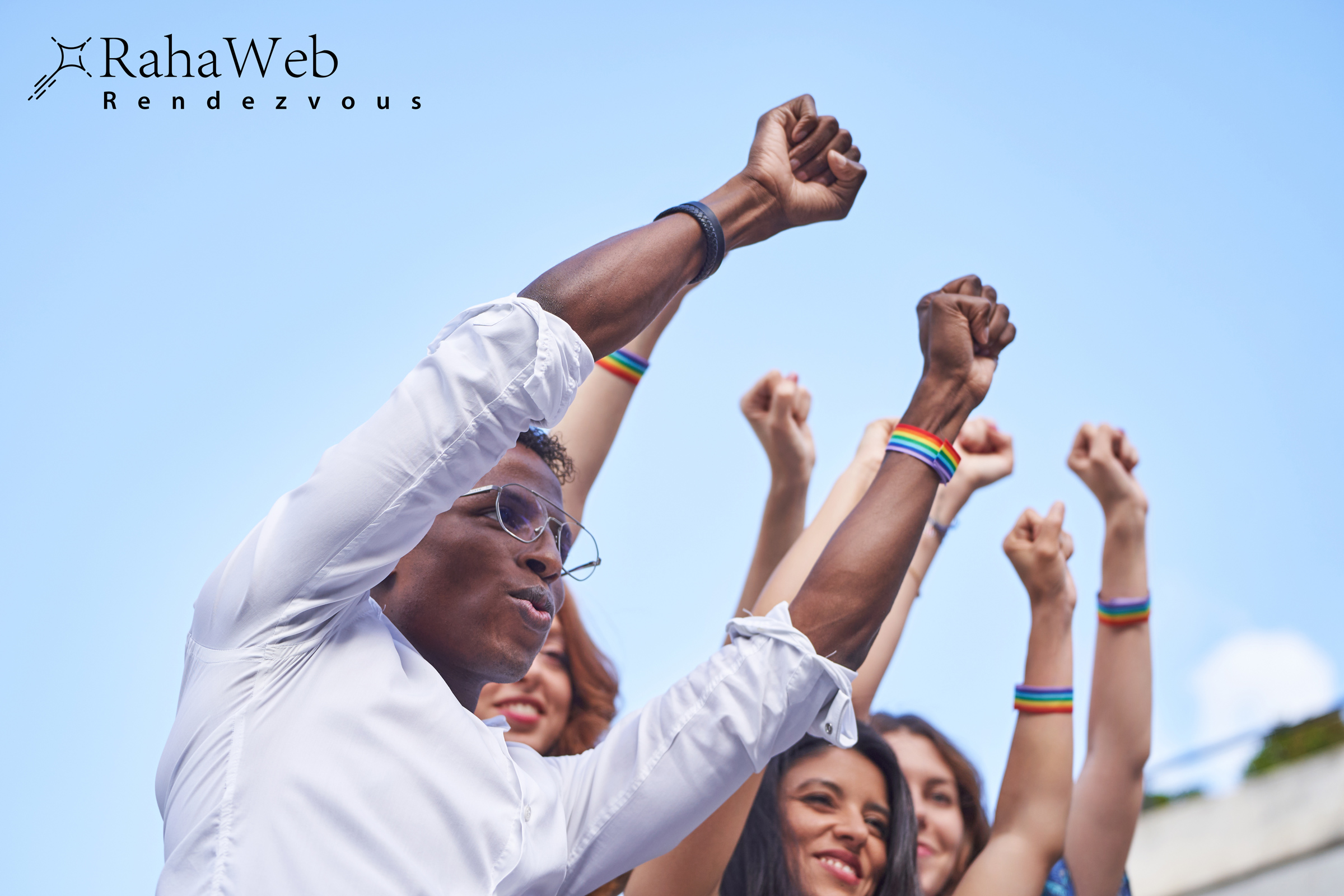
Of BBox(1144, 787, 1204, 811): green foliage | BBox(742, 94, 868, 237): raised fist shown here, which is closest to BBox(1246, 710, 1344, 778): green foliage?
BBox(1144, 787, 1204, 811): green foliage

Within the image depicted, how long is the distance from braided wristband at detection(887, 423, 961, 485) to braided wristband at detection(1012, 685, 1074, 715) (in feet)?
4.83

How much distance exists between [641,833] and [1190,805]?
35.0 feet

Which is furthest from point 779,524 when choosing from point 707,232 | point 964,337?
point 707,232

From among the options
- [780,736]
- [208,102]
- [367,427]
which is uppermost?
[208,102]

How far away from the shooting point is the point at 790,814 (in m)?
2.98

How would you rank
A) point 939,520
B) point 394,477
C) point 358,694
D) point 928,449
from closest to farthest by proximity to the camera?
point 394,477 < point 358,694 < point 928,449 < point 939,520

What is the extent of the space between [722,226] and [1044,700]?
6.31 ft

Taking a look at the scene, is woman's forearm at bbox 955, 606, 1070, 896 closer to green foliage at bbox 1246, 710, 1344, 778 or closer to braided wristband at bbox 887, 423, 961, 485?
braided wristband at bbox 887, 423, 961, 485

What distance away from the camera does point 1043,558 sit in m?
3.38

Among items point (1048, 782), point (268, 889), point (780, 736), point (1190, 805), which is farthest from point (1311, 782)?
point (268, 889)

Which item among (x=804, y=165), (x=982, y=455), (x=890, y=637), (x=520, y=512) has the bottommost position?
(x=890, y=637)

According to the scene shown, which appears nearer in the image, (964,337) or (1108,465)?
(964,337)

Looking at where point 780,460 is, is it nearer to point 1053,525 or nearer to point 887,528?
point 1053,525

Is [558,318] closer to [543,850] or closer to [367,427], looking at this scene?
[367,427]
